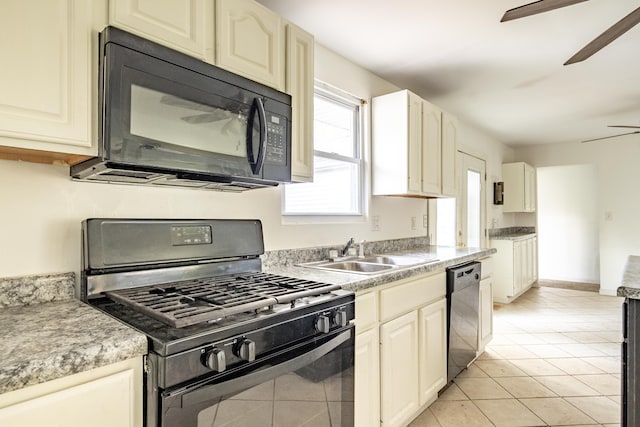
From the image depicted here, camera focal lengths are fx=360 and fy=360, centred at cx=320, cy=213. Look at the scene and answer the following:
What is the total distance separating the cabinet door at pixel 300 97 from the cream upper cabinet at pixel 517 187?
4706 mm

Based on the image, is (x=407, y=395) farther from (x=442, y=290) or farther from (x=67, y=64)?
(x=67, y=64)

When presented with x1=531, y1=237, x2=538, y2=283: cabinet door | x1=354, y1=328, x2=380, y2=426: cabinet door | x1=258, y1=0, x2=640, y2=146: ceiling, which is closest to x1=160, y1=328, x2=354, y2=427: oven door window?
x1=354, y1=328, x2=380, y2=426: cabinet door

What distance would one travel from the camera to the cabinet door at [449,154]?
3018 mm

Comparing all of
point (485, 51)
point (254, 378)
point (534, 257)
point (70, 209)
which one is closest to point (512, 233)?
point (534, 257)

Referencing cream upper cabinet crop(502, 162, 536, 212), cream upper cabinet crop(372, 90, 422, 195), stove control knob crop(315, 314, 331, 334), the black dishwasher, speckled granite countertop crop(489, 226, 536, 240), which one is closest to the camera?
stove control knob crop(315, 314, 331, 334)

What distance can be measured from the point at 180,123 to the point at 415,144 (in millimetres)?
1865

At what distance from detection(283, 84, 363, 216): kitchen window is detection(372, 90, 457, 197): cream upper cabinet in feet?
0.49

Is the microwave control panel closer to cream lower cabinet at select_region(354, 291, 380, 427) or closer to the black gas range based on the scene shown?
the black gas range

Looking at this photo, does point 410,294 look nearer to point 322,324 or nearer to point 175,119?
point 322,324

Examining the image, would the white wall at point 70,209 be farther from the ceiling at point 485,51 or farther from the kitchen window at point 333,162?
the ceiling at point 485,51

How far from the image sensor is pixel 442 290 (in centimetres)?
224

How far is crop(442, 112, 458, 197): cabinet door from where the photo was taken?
3.02 m

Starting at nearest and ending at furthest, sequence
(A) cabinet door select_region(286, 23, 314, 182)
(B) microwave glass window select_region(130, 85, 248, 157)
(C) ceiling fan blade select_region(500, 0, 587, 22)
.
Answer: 1. (B) microwave glass window select_region(130, 85, 248, 157)
2. (C) ceiling fan blade select_region(500, 0, 587, 22)
3. (A) cabinet door select_region(286, 23, 314, 182)

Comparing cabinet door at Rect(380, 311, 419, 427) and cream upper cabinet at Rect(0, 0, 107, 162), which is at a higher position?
cream upper cabinet at Rect(0, 0, 107, 162)
